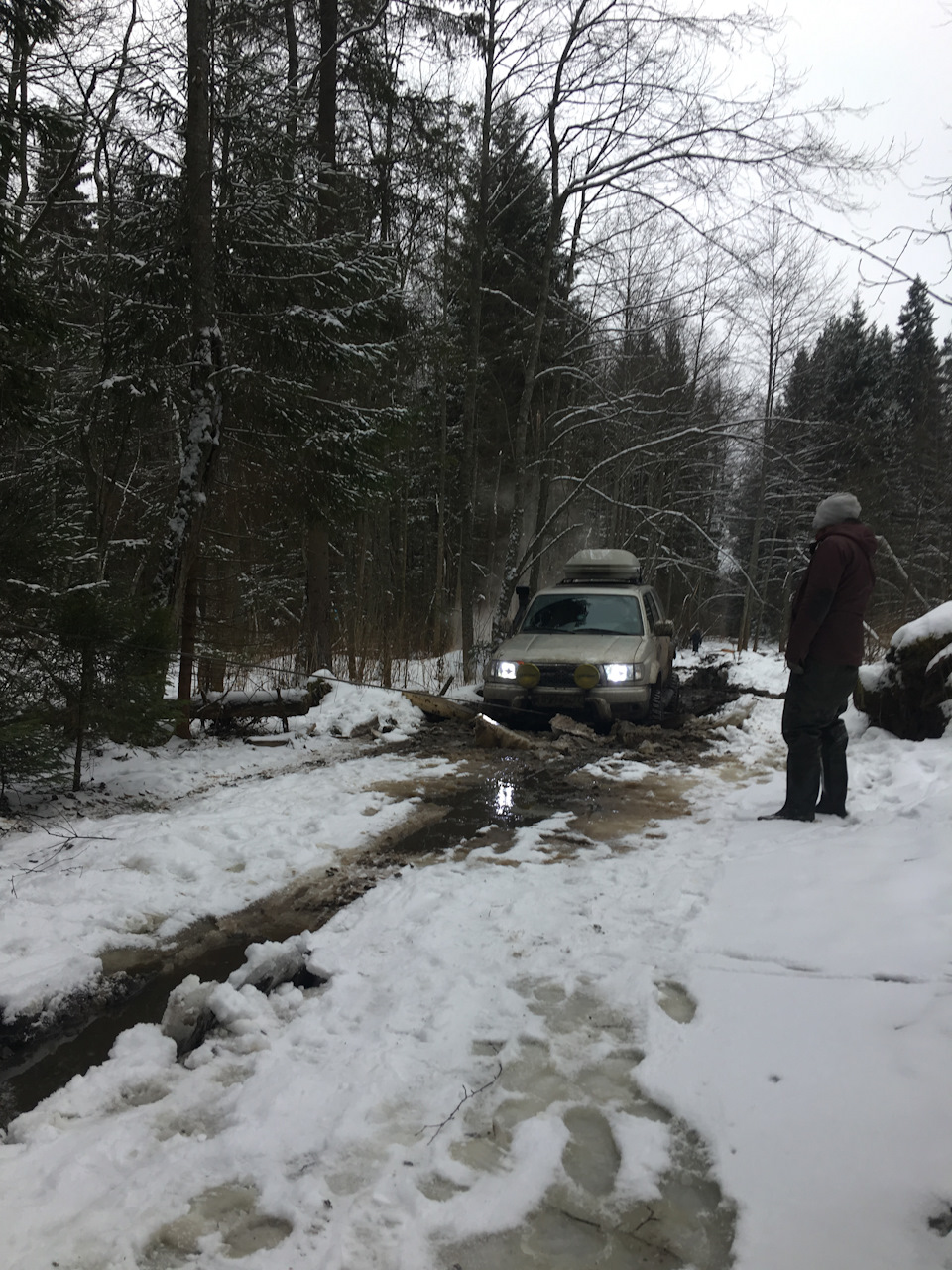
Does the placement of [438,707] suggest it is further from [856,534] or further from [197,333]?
[856,534]

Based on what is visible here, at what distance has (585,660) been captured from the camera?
27.3 ft

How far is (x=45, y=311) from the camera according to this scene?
565cm

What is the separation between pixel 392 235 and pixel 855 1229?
51.7ft

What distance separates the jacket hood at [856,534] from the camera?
477cm

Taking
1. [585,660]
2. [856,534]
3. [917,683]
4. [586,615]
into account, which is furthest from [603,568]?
[856,534]

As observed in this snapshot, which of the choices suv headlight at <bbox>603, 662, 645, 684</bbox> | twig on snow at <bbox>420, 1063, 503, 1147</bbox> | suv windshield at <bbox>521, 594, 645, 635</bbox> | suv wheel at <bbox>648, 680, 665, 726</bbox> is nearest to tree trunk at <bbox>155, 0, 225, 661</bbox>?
suv windshield at <bbox>521, 594, 645, 635</bbox>

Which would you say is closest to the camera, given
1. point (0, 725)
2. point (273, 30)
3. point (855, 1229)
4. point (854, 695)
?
point (855, 1229)

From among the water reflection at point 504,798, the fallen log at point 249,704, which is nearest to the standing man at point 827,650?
the water reflection at point 504,798

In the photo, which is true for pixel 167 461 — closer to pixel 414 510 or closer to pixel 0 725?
pixel 0 725

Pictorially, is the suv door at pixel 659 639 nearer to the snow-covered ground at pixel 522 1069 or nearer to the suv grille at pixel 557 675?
the suv grille at pixel 557 675

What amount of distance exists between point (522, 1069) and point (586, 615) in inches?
291

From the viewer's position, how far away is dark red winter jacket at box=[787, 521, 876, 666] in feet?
15.4

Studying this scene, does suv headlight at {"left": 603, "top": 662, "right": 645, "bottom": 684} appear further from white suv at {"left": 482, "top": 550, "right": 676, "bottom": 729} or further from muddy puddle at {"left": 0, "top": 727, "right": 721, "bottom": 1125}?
muddy puddle at {"left": 0, "top": 727, "right": 721, "bottom": 1125}

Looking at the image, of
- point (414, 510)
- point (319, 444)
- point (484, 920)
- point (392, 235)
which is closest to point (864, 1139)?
point (484, 920)
